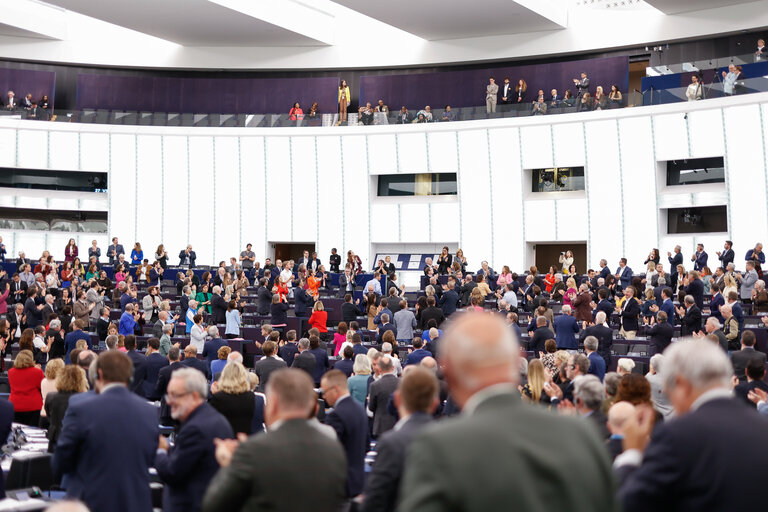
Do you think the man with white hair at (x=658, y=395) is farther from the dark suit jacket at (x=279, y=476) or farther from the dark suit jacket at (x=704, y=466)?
the dark suit jacket at (x=704, y=466)

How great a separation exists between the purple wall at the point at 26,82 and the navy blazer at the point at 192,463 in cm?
3040

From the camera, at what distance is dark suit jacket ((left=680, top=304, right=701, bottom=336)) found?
48.3 feet

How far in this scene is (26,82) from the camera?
3225cm

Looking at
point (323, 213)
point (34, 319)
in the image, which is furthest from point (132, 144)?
point (34, 319)

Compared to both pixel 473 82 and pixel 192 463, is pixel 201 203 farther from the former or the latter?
pixel 192 463

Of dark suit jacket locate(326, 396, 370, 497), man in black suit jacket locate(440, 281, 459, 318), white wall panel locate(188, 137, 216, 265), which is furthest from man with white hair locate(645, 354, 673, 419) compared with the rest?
white wall panel locate(188, 137, 216, 265)

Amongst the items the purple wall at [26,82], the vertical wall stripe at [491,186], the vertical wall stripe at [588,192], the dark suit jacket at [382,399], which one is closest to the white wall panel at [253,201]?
the purple wall at [26,82]

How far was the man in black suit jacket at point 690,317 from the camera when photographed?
14.7m

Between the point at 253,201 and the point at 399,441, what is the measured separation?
2824 cm

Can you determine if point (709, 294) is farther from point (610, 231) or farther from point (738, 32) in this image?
point (738, 32)

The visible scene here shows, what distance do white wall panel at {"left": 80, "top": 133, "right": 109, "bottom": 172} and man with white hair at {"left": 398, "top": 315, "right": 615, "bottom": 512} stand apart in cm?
3099

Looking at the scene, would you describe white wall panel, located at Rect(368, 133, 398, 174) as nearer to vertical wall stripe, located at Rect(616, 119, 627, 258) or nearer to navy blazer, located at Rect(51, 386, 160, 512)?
vertical wall stripe, located at Rect(616, 119, 627, 258)

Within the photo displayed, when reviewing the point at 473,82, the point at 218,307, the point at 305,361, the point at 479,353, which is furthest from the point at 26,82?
the point at 479,353

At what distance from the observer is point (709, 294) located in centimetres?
1864
